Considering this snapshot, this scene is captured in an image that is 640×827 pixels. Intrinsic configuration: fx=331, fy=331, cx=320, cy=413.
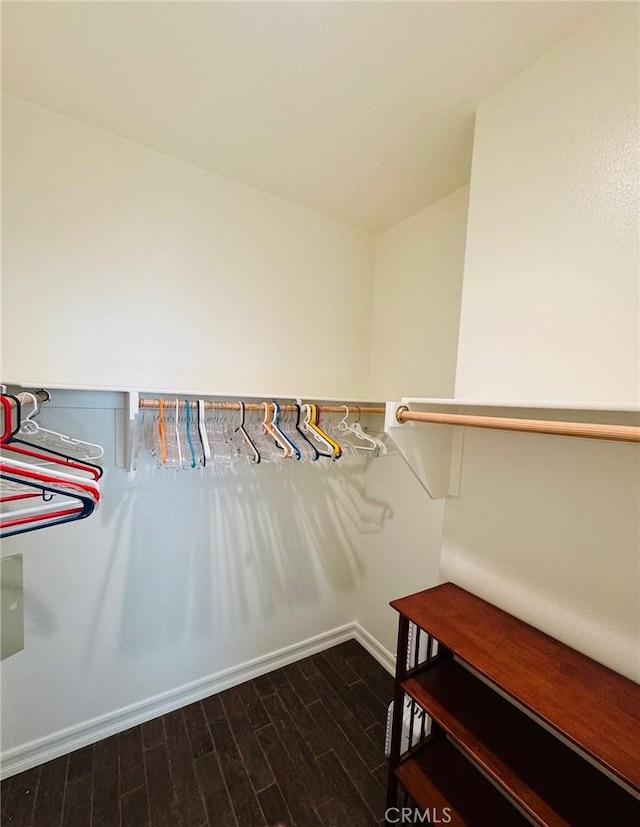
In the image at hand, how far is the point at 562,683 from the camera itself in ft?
2.94

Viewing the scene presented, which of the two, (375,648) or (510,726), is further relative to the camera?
(375,648)

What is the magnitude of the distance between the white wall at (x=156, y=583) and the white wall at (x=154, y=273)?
0.30m

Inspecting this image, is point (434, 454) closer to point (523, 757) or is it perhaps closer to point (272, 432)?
point (272, 432)

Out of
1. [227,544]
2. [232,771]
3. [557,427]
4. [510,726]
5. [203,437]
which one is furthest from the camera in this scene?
[227,544]

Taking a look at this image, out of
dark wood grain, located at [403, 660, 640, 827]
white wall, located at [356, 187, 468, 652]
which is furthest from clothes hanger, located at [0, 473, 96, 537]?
white wall, located at [356, 187, 468, 652]

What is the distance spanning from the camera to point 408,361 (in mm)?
1943

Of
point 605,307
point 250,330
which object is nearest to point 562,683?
point 605,307

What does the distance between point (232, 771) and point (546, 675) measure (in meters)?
1.39

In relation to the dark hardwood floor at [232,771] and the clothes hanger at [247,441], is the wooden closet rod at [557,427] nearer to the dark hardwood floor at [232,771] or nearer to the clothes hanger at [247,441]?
the clothes hanger at [247,441]

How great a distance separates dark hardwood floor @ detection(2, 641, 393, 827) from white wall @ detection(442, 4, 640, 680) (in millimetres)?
1050

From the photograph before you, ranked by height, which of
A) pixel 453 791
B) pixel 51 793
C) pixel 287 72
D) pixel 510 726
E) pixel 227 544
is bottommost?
pixel 51 793

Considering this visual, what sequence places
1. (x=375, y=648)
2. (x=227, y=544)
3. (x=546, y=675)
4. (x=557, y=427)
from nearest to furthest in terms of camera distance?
(x=557, y=427) → (x=546, y=675) → (x=227, y=544) → (x=375, y=648)

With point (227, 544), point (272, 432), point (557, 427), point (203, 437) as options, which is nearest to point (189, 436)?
point (203, 437)

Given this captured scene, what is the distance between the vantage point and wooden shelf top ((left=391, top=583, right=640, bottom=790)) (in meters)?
0.75
